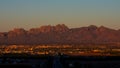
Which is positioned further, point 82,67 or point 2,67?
point 82,67

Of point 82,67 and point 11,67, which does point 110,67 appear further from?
point 11,67

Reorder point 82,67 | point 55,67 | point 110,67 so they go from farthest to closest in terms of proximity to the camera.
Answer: point 110,67 → point 82,67 → point 55,67

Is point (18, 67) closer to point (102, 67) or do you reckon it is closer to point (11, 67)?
point (11, 67)

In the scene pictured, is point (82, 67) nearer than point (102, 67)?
Yes

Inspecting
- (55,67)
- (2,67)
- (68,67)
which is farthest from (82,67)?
(2,67)

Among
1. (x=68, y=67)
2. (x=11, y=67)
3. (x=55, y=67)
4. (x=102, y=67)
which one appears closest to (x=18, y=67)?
(x=11, y=67)

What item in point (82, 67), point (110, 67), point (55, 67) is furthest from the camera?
point (110, 67)

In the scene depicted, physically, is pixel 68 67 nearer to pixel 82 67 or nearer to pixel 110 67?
pixel 82 67
